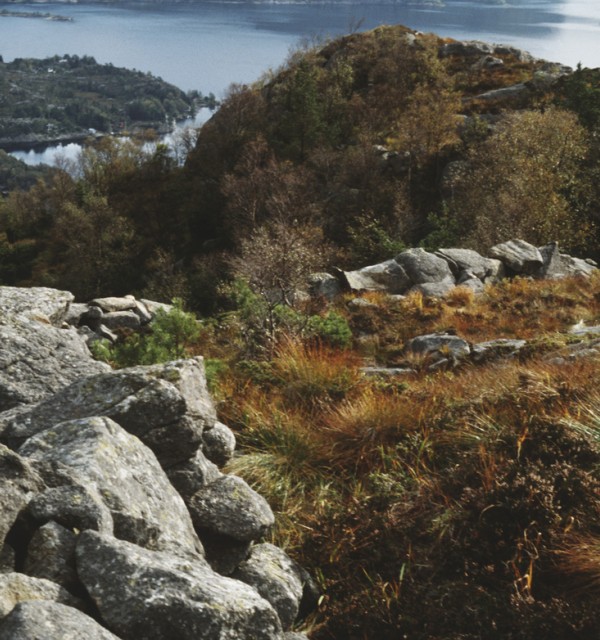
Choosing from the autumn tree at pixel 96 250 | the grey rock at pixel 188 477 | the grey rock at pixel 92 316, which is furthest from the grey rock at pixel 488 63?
the grey rock at pixel 188 477

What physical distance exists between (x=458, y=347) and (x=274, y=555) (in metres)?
7.68

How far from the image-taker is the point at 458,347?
12711 mm

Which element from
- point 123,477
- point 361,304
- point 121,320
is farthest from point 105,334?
point 123,477

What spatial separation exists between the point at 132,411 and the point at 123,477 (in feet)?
3.12

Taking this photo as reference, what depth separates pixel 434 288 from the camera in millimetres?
22719

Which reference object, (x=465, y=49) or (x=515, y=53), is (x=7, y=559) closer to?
(x=465, y=49)

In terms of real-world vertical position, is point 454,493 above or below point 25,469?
below

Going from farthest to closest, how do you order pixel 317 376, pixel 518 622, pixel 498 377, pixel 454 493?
1. pixel 317 376
2. pixel 498 377
3. pixel 454 493
4. pixel 518 622

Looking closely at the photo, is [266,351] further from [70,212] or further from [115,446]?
[70,212]

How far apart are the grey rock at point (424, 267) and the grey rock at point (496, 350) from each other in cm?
1218

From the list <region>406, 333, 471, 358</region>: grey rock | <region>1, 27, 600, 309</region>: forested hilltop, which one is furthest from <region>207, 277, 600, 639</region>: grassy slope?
<region>1, 27, 600, 309</region>: forested hilltop

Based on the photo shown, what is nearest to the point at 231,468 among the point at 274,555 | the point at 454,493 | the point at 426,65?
the point at 274,555

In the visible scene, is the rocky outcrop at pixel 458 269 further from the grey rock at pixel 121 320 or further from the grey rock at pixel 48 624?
the grey rock at pixel 48 624

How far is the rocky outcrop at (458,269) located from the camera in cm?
2488
